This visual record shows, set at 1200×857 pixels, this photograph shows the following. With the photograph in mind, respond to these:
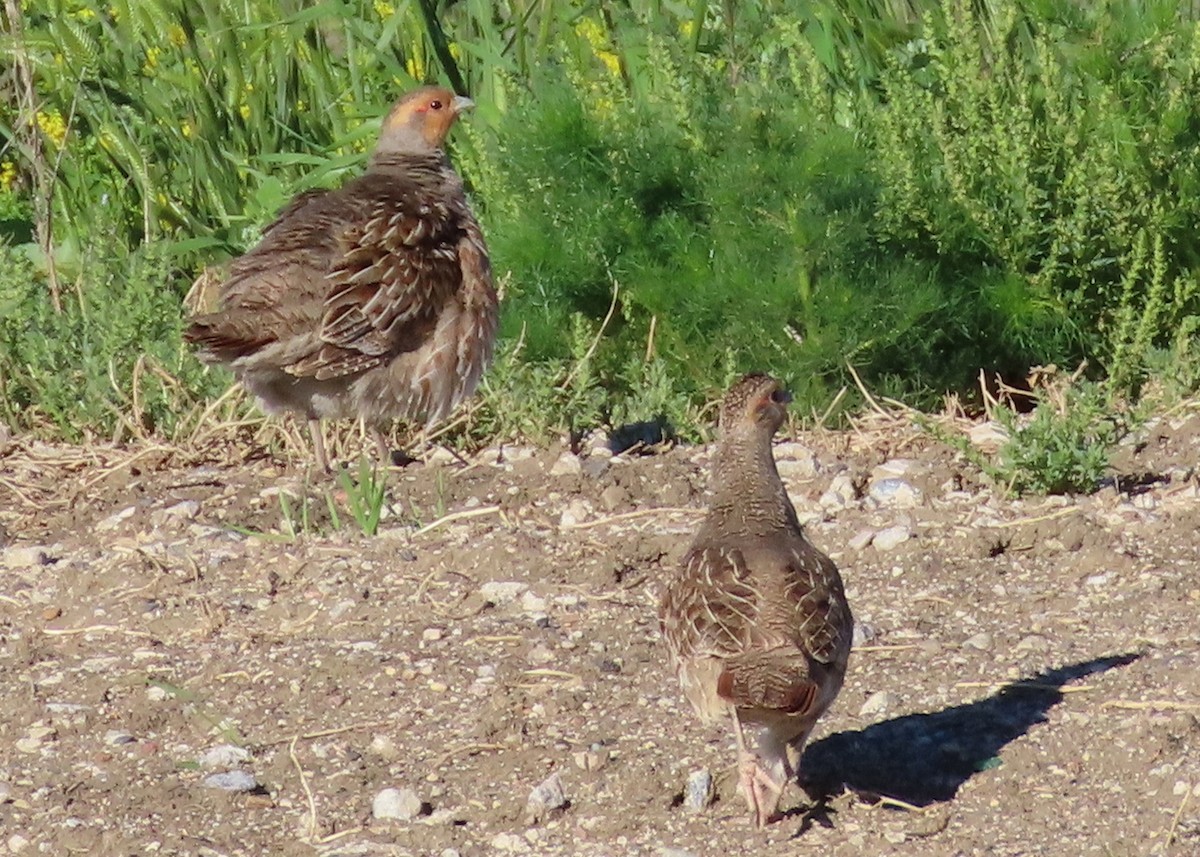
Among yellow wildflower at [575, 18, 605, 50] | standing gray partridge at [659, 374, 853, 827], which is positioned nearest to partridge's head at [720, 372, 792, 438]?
standing gray partridge at [659, 374, 853, 827]

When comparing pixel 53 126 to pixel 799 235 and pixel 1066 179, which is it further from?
pixel 1066 179

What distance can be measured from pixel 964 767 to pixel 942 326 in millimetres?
2866

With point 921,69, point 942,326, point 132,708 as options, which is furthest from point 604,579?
point 921,69

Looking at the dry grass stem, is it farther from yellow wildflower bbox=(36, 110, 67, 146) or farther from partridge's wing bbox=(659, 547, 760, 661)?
yellow wildflower bbox=(36, 110, 67, 146)

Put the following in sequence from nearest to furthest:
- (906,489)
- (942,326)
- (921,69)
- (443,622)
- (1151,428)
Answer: (443,622) < (906,489) < (1151,428) < (942,326) < (921,69)

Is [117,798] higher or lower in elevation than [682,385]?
higher

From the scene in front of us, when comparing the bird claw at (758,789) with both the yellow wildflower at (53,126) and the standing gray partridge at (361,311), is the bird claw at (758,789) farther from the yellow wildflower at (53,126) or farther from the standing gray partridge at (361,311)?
the yellow wildflower at (53,126)

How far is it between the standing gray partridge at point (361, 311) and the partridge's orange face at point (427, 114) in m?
0.43

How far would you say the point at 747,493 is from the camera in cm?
449

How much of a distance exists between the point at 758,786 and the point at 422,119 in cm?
405

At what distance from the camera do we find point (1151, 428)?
6496 millimetres

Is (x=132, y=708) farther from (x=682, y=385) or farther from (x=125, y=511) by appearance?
(x=682, y=385)

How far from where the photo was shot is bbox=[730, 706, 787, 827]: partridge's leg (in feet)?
13.2

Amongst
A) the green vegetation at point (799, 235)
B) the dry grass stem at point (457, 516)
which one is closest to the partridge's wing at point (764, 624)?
the dry grass stem at point (457, 516)
